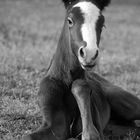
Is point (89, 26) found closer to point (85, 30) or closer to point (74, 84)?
point (85, 30)

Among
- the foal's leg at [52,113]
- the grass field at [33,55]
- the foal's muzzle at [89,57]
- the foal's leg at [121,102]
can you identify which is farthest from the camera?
the foal's leg at [121,102]

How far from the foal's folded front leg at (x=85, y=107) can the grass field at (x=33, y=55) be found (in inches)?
36.4

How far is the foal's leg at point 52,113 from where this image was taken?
558 centimetres

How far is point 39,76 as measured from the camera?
9.15 metres

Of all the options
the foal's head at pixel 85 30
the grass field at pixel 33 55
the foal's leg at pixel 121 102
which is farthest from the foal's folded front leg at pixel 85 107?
the foal's leg at pixel 121 102

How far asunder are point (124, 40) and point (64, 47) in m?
10.5

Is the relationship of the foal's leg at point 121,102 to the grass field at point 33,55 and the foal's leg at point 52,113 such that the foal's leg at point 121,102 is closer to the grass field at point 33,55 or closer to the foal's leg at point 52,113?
the grass field at point 33,55

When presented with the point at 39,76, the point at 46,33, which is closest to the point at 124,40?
the point at 46,33

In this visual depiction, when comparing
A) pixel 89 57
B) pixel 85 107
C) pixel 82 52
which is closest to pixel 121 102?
pixel 85 107

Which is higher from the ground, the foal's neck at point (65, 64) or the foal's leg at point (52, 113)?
the foal's neck at point (65, 64)

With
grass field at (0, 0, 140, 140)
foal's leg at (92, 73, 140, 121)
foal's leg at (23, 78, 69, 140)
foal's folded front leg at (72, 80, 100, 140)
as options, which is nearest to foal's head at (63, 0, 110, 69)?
foal's folded front leg at (72, 80, 100, 140)

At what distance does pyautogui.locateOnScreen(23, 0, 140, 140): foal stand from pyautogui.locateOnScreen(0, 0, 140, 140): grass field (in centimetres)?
58

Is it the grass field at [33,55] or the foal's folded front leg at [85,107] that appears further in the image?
the grass field at [33,55]

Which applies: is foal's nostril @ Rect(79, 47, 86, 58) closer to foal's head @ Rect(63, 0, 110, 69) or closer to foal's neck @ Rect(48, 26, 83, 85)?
foal's head @ Rect(63, 0, 110, 69)
